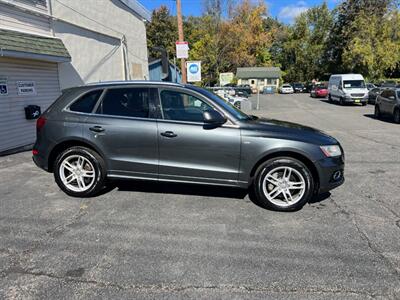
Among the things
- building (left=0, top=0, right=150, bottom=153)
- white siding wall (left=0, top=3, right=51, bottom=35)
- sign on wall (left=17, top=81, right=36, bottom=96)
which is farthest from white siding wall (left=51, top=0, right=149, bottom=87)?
sign on wall (left=17, top=81, right=36, bottom=96)

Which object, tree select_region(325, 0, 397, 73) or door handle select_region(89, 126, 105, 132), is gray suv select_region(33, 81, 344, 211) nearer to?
door handle select_region(89, 126, 105, 132)

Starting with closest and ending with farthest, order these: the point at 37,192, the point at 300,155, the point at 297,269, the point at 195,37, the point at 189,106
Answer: the point at 297,269
the point at 300,155
the point at 189,106
the point at 37,192
the point at 195,37

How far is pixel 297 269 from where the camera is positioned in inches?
126

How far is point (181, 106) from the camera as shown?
488 centimetres

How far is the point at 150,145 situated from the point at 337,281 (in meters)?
2.90

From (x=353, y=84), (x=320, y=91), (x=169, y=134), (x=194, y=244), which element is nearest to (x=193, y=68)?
(x=169, y=134)

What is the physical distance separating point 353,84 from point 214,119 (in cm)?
2521

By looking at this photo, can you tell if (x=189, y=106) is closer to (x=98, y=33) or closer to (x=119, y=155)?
(x=119, y=155)

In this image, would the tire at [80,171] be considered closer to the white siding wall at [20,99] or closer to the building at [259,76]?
the white siding wall at [20,99]

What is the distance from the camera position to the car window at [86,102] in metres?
5.02

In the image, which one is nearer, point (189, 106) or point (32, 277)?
point (32, 277)

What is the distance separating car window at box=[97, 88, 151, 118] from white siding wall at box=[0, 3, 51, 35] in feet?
18.9

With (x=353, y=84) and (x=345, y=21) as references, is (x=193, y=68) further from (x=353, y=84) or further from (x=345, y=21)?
(x=345, y=21)

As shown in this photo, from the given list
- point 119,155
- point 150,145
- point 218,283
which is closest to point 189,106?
point 150,145
